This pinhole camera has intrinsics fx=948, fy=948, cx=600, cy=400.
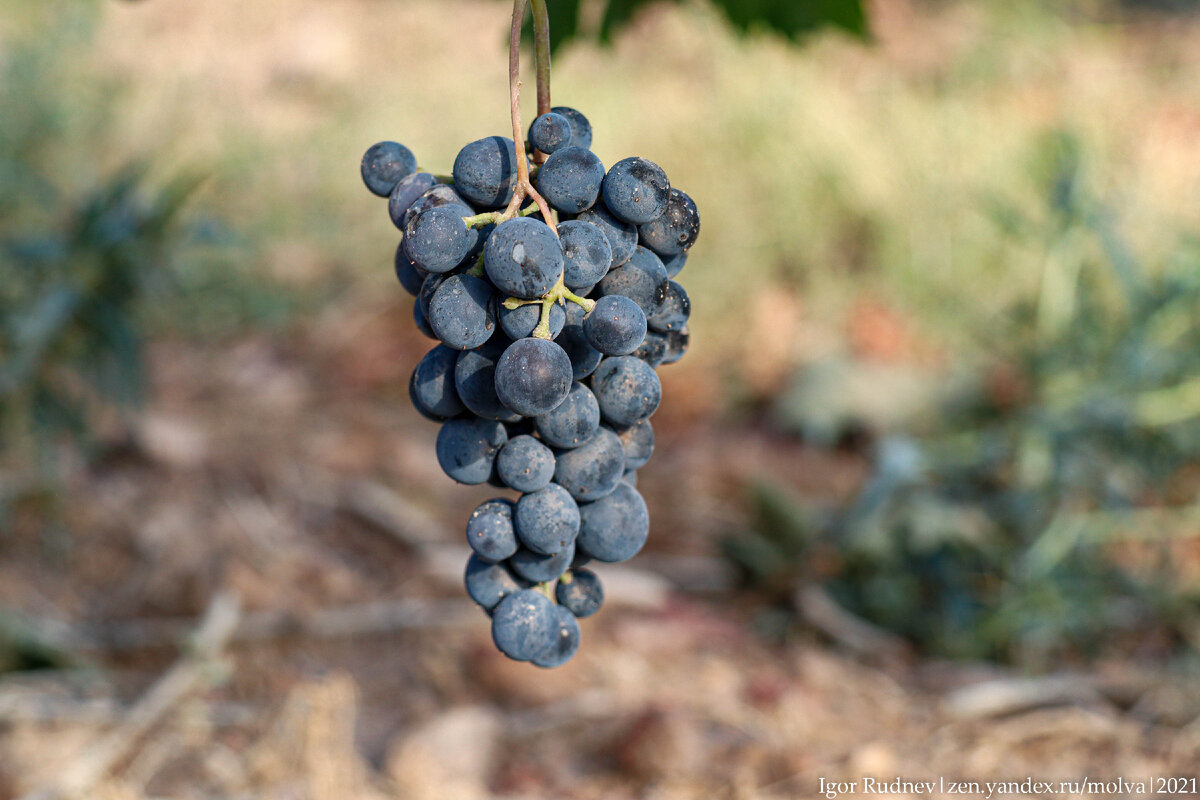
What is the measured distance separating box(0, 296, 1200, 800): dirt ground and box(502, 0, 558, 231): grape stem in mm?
1074

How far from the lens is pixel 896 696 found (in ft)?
5.98

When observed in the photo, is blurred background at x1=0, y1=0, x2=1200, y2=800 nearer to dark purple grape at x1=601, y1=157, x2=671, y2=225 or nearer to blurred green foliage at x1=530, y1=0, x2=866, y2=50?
blurred green foliage at x1=530, y1=0, x2=866, y2=50

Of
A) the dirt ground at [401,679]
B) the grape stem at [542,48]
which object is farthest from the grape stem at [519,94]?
the dirt ground at [401,679]

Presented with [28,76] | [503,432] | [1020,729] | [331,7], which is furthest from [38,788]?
[331,7]

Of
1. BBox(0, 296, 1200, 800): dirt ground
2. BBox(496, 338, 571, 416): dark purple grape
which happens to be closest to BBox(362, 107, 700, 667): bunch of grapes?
BBox(496, 338, 571, 416): dark purple grape

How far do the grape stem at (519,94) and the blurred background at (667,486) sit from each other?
0.40 metres

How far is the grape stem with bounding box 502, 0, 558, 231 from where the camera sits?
573 mm

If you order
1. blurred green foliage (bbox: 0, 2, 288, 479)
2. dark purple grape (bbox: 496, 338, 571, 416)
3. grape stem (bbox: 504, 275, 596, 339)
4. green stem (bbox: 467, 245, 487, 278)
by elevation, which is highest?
blurred green foliage (bbox: 0, 2, 288, 479)

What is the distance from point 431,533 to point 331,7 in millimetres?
4320

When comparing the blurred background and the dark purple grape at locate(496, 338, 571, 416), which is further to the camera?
the blurred background

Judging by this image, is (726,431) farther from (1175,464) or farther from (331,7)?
(331,7)

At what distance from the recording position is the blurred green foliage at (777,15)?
1.18 m

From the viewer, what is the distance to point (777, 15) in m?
1.21

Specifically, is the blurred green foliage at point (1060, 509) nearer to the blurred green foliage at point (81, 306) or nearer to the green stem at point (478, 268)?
the blurred green foliage at point (81, 306)
